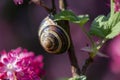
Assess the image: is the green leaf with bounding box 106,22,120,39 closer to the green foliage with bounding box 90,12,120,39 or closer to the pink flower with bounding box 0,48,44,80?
the green foliage with bounding box 90,12,120,39

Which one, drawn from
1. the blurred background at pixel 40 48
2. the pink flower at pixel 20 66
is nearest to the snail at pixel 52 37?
the pink flower at pixel 20 66

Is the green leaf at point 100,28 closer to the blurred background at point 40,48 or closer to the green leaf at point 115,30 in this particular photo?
the green leaf at point 115,30

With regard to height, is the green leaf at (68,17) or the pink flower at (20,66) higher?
the green leaf at (68,17)

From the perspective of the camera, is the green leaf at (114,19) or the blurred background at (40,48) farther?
the blurred background at (40,48)

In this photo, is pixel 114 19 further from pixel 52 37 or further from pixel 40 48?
pixel 40 48

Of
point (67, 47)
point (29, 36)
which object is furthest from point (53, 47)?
point (29, 36)


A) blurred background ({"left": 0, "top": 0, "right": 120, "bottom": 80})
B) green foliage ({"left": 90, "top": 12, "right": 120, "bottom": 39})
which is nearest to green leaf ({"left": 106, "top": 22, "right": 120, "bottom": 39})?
green foliage ({"left": 90, "top": 12, "right": 120, "bottom": 39})
